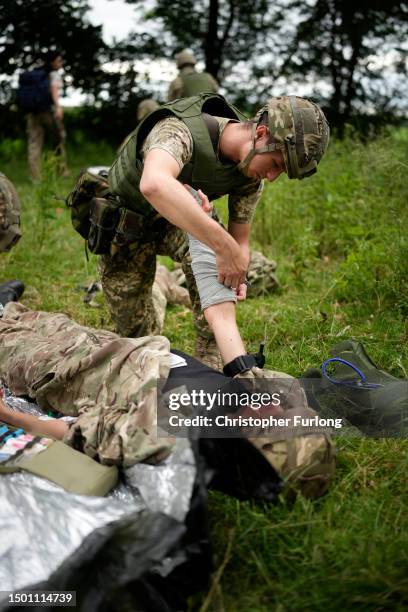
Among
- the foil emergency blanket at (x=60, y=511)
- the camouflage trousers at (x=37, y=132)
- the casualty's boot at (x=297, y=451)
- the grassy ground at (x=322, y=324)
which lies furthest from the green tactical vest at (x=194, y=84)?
the foil emergency blanket at (x=60, y=511)

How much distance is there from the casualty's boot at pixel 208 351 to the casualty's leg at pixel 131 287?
0.42 metres

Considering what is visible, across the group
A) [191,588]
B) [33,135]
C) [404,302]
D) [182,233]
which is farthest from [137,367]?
[33,135]

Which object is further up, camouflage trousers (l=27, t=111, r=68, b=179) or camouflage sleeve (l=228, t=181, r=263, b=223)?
camouflage sleeve (l=228, t=181, r=263, b=223)

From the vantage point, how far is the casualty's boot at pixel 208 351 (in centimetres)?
312

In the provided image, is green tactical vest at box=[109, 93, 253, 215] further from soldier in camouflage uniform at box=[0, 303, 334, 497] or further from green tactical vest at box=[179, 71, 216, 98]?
green tactical vest at box=[179, 71, 216, 98]

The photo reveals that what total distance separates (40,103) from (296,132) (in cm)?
701

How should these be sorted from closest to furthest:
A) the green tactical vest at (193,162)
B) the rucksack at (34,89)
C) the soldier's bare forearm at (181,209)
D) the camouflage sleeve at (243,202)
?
the soldier's bare forearm at (181,209)
the green tactical vest at (193,162)
the camouflage sleeve at (243,202)
the rucksack at (34,89)

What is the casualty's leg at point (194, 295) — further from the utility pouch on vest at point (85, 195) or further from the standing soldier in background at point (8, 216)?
the standing soldier in background at point (8, 216)

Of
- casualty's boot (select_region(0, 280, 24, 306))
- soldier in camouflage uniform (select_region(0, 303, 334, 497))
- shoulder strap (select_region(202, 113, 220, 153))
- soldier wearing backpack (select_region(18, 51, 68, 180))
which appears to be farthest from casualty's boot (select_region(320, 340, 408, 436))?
soldier wearing backpack (select_region(18, 51, 68, 180))

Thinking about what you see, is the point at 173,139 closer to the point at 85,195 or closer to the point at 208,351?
the point at 85,195

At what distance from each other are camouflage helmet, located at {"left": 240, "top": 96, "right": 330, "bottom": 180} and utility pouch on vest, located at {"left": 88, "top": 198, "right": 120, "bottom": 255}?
2.94 ft

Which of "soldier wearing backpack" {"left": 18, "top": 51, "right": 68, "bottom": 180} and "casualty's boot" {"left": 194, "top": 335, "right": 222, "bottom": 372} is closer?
"casualty's boot" {"left": 194, "top": 335, "right": 222, "bottom": 372}

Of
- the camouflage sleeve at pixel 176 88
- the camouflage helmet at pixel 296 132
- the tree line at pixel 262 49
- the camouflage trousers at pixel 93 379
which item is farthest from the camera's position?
the tree line at pixel 262 49

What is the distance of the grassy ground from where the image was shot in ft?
5.19
